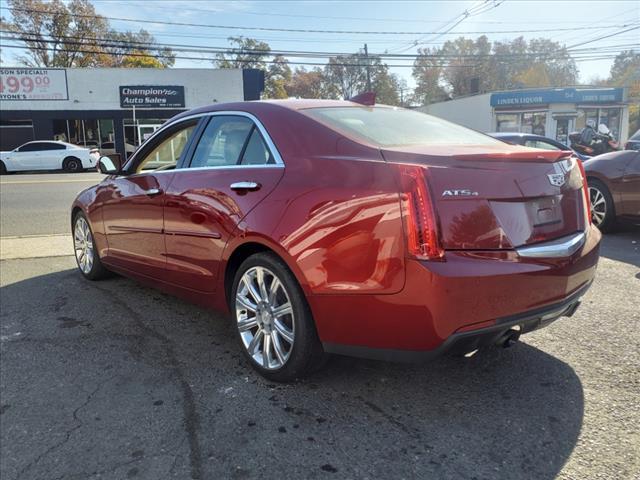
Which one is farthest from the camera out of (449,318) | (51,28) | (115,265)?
(51,28)

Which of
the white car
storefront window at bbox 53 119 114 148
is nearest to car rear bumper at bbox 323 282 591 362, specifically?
the white car

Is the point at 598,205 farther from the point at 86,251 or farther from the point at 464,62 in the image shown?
the point at 464,62

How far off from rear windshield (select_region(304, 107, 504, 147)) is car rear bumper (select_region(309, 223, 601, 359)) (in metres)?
0.84

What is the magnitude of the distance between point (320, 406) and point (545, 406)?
1.19m

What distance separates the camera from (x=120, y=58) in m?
55.4

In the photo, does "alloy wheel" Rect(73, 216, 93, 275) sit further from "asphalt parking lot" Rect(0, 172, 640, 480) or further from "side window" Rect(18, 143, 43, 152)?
"side window" Rect(18, 143, 43, 152)

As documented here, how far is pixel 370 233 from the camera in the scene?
258cm

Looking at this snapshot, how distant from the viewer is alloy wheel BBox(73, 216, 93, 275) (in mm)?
5457

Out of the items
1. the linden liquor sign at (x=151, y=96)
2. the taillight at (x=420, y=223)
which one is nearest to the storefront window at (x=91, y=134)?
the linden liquor sign at (x=151, y=96)

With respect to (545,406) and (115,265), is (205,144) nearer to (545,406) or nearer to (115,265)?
(115,265)

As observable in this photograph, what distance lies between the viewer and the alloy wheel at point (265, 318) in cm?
310

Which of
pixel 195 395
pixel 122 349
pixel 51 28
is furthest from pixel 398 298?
pixel 51 28

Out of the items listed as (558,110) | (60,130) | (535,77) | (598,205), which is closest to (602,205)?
(598,205)

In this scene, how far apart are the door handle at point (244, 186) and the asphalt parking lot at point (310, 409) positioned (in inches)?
45.1
